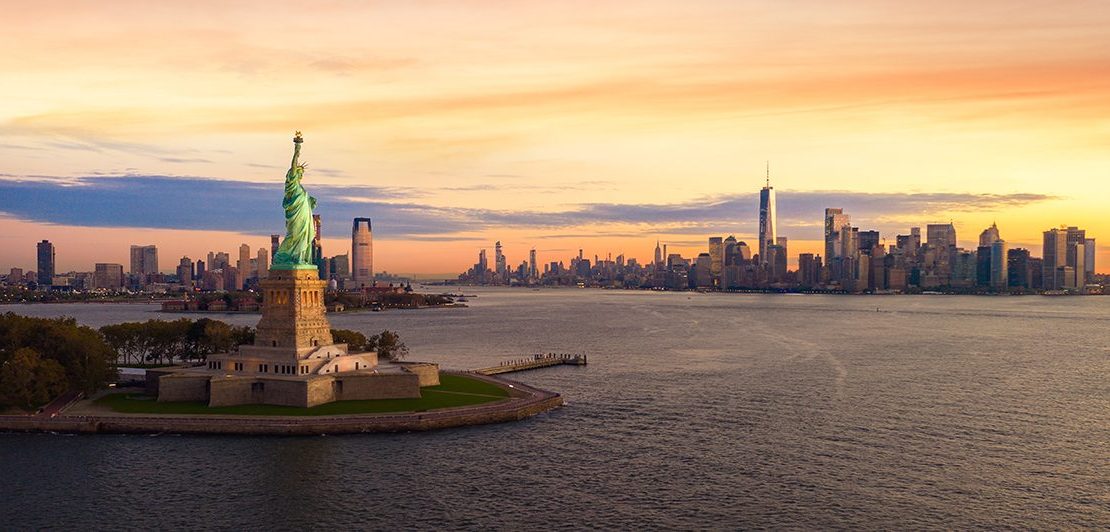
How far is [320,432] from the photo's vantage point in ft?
197

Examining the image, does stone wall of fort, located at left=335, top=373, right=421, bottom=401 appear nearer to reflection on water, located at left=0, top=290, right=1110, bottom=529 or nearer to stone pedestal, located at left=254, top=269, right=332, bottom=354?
stone pedestal, located at left=254, top=269, right=332, bottom=354

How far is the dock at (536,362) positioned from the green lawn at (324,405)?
78.9 feet

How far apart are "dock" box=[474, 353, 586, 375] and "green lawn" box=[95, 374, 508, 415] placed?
2405 cm

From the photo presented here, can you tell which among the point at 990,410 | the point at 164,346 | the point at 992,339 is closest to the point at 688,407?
the point at 990,410

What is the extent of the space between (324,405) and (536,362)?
1620 inches

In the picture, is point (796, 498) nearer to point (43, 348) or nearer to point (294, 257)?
point (294, 257)

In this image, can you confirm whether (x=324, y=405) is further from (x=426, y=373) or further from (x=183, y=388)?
(x=183, y=388)

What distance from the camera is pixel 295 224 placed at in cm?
7431

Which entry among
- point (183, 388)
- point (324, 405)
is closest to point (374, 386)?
point (324, 405)

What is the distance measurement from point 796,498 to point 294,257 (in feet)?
143

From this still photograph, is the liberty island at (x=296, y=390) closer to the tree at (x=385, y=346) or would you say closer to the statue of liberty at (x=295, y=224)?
the statue of liberty at (x=295, y=224)

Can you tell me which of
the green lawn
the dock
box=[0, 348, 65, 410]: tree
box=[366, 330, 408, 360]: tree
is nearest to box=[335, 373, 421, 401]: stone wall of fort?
the green lawn

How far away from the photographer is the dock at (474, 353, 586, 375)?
9904cm

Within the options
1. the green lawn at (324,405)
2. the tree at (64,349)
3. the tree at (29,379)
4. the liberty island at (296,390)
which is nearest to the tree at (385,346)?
the liberty island at (296,390)
